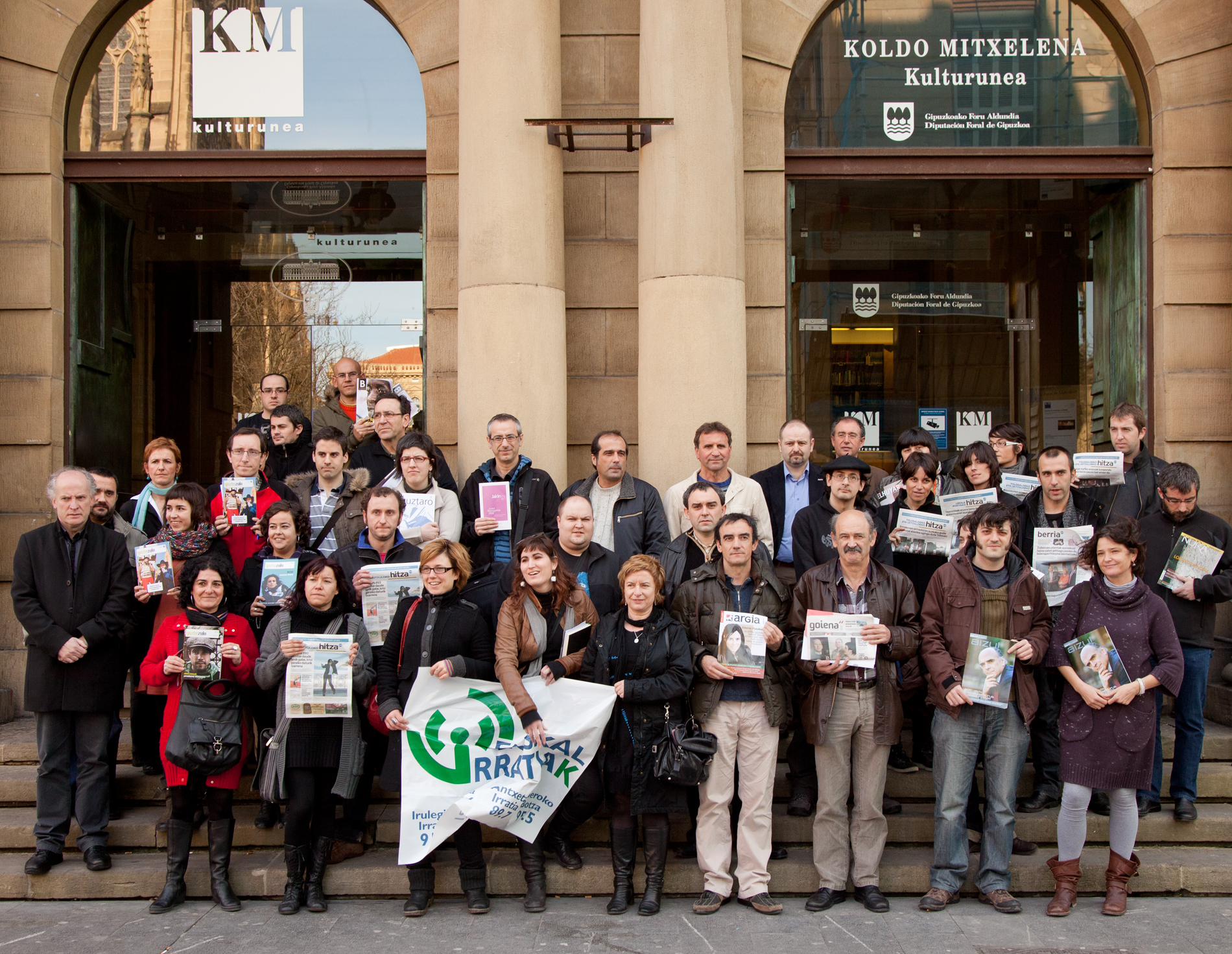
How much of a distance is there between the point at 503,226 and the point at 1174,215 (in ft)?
19.5

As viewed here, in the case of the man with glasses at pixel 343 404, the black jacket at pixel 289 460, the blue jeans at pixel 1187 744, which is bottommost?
the blue jeans at pixel 1187 744

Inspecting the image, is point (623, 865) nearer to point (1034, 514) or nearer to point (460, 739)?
point (460, 739)

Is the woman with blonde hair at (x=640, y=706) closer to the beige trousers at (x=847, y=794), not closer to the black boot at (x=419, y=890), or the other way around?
the beige trousers at (x=847, y=794)

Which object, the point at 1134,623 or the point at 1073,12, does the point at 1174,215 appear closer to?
the point at 1073,12

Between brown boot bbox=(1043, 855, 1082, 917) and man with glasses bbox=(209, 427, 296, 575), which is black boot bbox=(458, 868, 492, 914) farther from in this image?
brown boot bbox=(1043, 855, 1082, 917)

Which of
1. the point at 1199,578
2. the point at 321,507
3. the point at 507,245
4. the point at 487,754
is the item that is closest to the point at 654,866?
the point at 487,754

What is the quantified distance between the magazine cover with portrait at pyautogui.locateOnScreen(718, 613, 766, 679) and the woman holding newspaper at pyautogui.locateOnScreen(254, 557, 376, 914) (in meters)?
2.17

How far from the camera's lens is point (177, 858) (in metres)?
6.52

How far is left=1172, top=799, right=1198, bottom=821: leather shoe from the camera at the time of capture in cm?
707

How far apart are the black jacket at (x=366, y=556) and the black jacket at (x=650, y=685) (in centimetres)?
139

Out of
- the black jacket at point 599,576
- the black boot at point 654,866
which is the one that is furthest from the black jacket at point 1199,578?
the black boot at point 654,866

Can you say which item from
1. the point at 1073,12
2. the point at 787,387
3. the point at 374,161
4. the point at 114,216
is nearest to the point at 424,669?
the point at 787,387

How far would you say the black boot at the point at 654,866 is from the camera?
6371 millimetres

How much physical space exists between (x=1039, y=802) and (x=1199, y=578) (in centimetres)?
182
